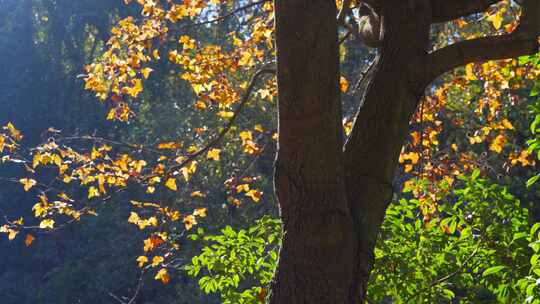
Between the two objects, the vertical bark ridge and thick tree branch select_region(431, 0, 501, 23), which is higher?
thick tree branch select_region(431, 0, 501, 23)

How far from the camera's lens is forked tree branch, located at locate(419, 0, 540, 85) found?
12.1 ft

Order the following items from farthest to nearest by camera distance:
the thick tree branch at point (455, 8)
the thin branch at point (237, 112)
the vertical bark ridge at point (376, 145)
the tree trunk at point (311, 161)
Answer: the thin branch at point (237, 112), the thick tree branch at point (455, 8), the vertical bark ridge at point (376, 145), the tree trunk at point (311, 161)

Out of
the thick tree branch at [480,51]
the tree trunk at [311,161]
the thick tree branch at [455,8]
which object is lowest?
the tree trunk at [311,161]

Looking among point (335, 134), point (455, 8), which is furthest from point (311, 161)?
point (455, 8)

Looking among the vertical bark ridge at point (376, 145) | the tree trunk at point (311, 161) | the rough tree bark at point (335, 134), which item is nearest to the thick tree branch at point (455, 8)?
the rough tree bark at point (335, 134)

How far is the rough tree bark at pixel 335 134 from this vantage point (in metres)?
3.35

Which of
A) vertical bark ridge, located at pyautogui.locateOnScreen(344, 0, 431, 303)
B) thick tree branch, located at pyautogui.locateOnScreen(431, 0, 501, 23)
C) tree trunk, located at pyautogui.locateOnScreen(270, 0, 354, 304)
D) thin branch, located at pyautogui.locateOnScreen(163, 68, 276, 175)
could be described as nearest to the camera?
tree trunk, located at pyautogui.locateOnScreen(270, 0, 354, 304)

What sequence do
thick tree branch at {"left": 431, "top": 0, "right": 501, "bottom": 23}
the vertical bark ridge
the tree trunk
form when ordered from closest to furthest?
the tree trunk
the vertical bark ridge
thick tree branch at {"left": 431, "top": 0, "right": 501, "bottom": 23}

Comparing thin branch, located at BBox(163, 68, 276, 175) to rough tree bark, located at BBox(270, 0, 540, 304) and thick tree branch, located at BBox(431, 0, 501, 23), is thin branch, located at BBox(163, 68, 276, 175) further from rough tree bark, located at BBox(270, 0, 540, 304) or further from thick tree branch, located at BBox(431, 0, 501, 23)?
thick tree branch, located at BBox(431, 0, 501, 23)

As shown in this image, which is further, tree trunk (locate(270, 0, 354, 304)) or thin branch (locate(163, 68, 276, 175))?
thin branch (locate(163, 68, 276, 175))

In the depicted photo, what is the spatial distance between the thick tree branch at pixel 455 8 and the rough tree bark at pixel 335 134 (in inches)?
7.6

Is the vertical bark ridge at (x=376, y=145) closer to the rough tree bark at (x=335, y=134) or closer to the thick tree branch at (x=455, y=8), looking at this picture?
the rough tree bark at (x=335, y=134)

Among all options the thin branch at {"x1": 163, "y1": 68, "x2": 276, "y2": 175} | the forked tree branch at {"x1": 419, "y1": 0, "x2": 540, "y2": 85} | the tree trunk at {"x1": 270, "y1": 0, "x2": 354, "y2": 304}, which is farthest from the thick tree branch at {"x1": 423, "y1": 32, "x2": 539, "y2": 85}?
the thin branch at {"x1": 163, "y1": 68, "x2": 276, "y2": 175}

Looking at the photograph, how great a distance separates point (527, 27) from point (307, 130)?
119cm
